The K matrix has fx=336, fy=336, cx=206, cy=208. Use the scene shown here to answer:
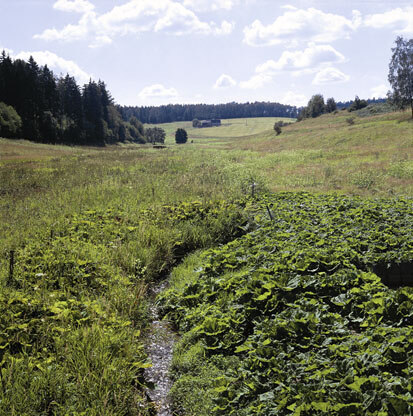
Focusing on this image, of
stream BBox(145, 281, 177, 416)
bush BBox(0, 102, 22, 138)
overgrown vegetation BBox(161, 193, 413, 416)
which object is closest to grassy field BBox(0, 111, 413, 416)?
stream BBox(145, 281, 177, 416)

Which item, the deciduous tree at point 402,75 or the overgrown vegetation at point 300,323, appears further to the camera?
the deciduous tree at point 402,75

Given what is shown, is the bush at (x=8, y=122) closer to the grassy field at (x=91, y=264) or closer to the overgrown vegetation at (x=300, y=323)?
the grassy field at (x=91, y=264)

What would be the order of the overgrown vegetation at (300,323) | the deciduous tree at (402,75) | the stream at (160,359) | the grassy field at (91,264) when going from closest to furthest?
the overgrown vegetation at (300,323), the grassy field at (91,264), the stream at (160,359), the deciduous tree at (402,75)

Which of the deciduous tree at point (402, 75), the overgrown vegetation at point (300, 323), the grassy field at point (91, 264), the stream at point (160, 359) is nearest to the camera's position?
the overgrown vegetation at point (300, 323)

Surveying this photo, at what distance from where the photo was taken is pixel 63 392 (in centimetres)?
438

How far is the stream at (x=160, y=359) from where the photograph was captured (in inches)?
195

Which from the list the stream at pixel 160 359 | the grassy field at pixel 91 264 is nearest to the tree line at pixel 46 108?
the grassy field at pixel 91 264

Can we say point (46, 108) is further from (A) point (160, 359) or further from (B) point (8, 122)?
(A) point (160, 359)

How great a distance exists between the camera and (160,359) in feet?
19.3

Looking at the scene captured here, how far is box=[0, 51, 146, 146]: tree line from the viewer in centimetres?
6138

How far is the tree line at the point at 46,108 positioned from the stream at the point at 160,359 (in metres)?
58.0

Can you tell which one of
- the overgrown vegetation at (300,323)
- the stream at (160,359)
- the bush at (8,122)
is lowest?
the stream at (160,359)

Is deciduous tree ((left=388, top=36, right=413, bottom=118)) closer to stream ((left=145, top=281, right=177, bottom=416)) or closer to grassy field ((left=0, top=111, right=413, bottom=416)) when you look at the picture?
grassy field ((left=0, top=111, right=413, bottom=416))

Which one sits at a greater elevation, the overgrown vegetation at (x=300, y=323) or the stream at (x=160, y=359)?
the overgrown vegetation at (x=300, y=323)
